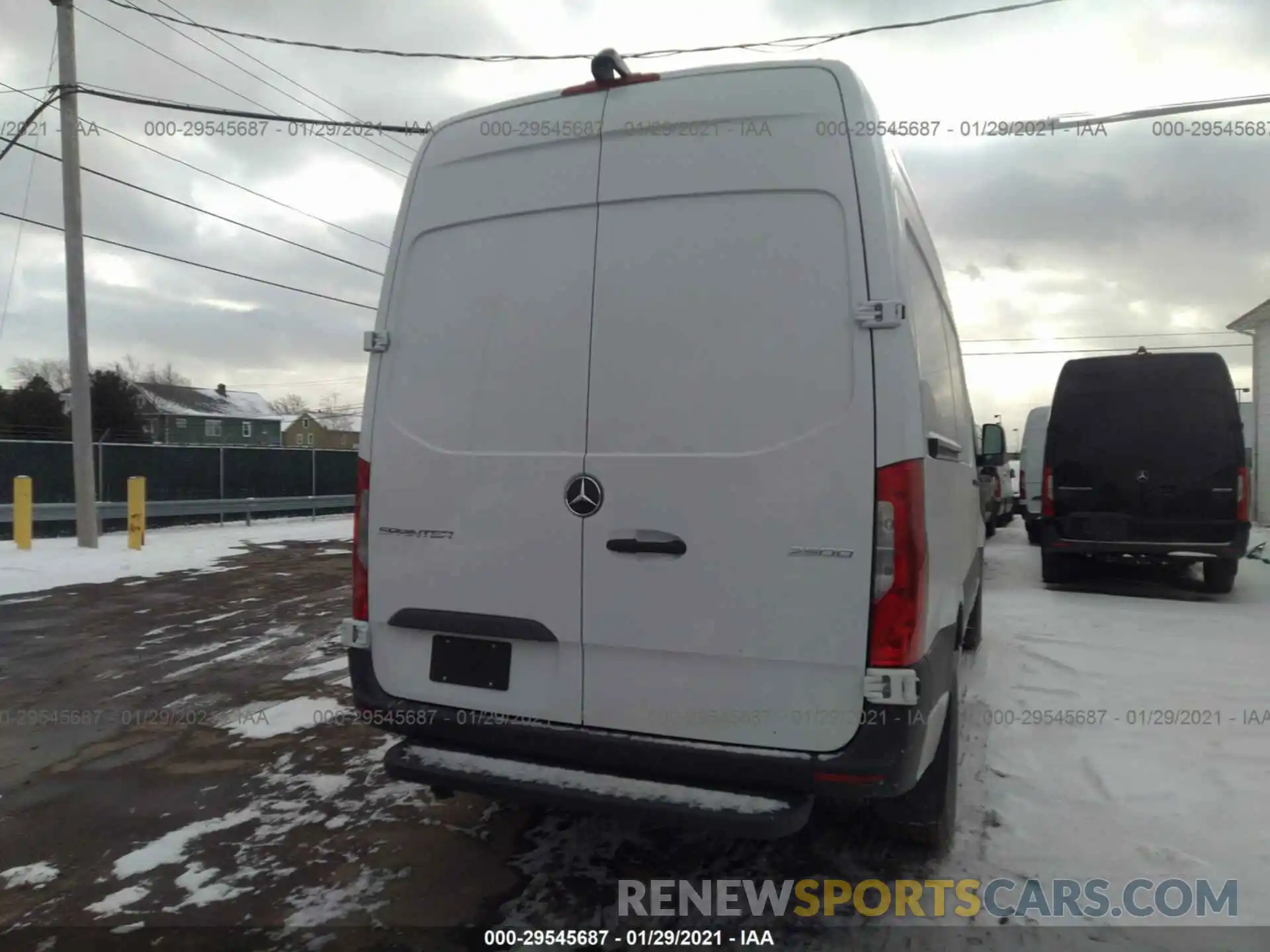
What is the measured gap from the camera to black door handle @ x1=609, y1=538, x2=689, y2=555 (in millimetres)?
2602

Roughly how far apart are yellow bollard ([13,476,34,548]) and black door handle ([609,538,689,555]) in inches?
529

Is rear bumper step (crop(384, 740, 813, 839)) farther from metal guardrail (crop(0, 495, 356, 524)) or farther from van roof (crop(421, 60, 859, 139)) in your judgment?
metal guardrail (crop(0, 495, 356, 524))

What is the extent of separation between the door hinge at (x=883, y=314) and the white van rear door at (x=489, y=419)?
2.99ft

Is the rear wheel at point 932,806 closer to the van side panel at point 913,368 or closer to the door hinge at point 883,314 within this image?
the van side panel at point 913,368

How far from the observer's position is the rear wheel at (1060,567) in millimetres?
9656

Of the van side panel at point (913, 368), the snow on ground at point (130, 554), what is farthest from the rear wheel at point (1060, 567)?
the snow on ground at point (130, 554)

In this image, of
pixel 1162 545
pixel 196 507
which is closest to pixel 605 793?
pixel 1162 545

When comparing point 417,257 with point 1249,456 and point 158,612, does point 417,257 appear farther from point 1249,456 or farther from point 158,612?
point 1249,456

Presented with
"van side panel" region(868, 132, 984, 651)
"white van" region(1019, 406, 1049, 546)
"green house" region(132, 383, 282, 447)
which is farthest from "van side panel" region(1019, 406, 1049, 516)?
"green house" region(132, 383, 282, 447)

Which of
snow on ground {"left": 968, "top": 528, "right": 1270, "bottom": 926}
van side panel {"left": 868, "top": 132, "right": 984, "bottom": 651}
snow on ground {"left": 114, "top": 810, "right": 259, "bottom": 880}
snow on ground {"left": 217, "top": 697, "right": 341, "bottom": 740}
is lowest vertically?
snow on ground {"left": 114, "top": 810, "right": 259, "bottom": 880}

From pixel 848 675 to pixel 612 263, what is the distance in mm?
1507

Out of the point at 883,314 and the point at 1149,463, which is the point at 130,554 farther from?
the point at 1149,463

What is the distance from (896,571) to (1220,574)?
8.84 meters

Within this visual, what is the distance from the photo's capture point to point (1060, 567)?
9.74 meters
